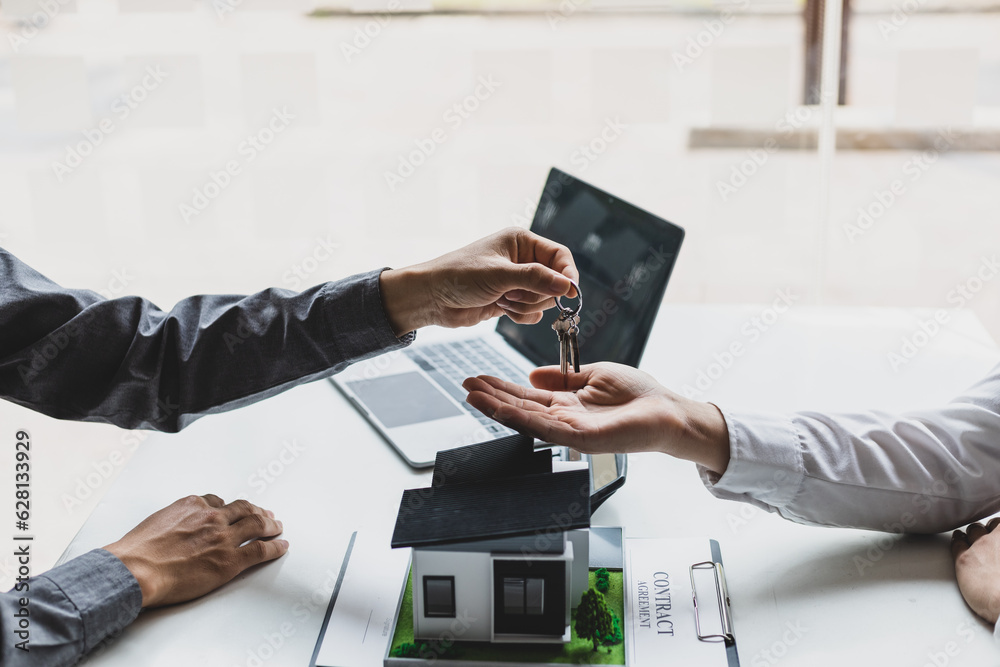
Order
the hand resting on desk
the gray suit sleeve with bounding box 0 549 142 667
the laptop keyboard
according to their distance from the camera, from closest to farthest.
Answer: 1. the gray suit sleeve with bounding box 0 549 142 667
2. the hand resting on desk
3. the laptop keyboard

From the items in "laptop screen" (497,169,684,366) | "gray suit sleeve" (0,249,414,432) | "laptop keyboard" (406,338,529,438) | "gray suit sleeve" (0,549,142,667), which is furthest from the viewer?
"laptop keyboard" (406,338,529,438)

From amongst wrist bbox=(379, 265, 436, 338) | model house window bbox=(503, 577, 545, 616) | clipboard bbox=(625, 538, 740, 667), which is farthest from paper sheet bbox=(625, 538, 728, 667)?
wrist bbox=(379, 265, 436, 338)

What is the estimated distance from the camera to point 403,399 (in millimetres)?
1426

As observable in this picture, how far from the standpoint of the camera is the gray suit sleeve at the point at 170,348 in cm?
116

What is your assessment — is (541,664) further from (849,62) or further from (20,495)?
(849,62)

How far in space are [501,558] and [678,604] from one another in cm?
23

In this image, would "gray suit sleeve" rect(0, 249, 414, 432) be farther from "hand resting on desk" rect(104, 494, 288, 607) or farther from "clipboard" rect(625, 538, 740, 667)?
"clipboard" rect(625, 538, 740, 667)

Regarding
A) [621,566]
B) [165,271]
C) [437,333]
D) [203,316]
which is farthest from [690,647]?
[165,271]

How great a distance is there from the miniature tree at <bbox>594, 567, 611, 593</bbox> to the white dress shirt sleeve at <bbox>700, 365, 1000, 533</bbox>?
0.18 meters

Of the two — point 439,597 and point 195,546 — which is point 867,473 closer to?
point 439,597

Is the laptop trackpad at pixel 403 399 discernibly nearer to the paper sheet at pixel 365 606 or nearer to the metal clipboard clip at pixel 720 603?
the paper sheet at pixel 365 606

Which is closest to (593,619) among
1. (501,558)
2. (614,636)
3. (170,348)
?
(614,636)

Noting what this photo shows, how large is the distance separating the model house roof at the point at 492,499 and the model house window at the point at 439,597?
2.0 inches

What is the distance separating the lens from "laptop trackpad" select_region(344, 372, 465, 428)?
1370mm
